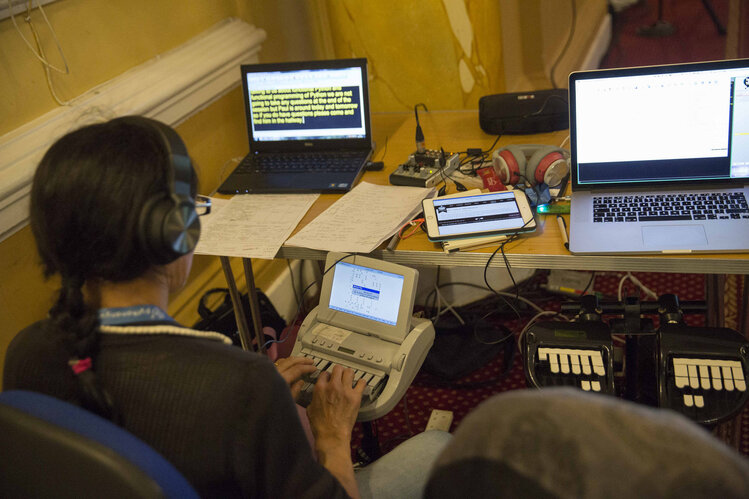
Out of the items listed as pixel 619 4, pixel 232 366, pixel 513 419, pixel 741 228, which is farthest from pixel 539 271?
pixel 619 4

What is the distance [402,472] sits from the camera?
1.17 m

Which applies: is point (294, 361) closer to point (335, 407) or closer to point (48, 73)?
point (335, 407)

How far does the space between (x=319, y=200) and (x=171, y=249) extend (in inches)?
35.5

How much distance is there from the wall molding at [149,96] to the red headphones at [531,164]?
0.97 m

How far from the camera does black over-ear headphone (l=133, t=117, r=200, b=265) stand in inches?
31.4

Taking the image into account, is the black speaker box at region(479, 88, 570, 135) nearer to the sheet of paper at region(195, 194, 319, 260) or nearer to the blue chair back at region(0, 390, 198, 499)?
the sheet of paper at region(195, 194, 319, 260)

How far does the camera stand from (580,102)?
57.1 inches

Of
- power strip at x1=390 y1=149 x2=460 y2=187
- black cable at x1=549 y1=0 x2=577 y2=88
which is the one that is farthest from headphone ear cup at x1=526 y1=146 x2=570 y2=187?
black cable at x1=549 y1=0 x2=577 y2=88

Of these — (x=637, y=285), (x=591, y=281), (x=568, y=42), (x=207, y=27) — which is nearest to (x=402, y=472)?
(x=591, y=281)

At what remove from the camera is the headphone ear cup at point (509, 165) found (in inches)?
62.8

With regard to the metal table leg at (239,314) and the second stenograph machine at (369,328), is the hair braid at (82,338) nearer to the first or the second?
the second stenograph machine at (369,328)

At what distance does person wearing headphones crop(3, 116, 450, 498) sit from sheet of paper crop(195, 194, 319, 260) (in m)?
0.60

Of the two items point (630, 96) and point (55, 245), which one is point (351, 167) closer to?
point (630, 96)

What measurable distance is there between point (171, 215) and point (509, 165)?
1.00 m
